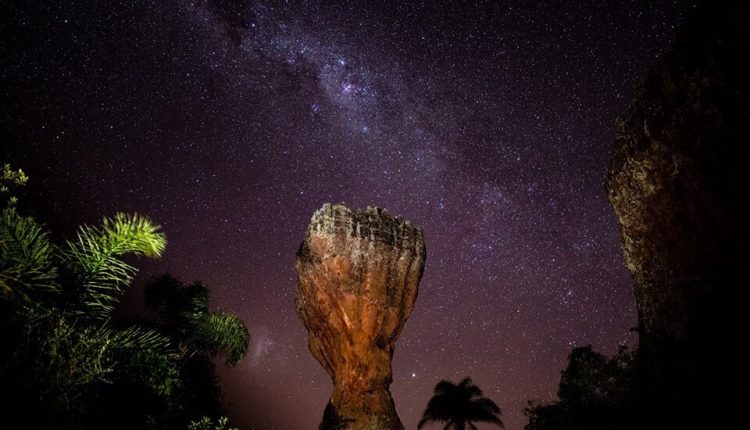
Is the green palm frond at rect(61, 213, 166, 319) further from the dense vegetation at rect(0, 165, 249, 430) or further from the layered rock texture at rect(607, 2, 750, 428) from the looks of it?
the layered rock texture at rect(607, 2, 750, 428)

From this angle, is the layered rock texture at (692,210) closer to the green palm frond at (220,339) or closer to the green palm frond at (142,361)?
the green palm frond at (142,361)

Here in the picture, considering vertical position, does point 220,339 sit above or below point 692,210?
below

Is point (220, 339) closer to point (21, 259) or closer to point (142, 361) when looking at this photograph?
point (142, 361)

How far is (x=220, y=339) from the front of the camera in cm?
1590

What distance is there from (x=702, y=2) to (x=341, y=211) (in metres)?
19.6

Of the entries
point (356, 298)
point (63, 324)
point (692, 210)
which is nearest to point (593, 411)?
point (692, 210)

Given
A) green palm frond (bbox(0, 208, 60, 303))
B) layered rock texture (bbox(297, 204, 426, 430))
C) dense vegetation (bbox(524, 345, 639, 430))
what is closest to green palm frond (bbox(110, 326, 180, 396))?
green palm frond (bbox(0, 208, 60, 303))

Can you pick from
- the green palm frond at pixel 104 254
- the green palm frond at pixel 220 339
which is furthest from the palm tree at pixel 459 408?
the green palm frond at pixel 104 254

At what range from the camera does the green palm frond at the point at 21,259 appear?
3.71 meters

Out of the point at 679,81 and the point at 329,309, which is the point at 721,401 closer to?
the point at 679,81

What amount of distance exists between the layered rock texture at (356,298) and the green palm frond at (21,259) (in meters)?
18.1

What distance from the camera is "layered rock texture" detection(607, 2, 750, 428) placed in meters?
4.48

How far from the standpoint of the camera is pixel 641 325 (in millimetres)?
6527

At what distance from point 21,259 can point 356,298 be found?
1868cm
